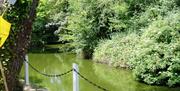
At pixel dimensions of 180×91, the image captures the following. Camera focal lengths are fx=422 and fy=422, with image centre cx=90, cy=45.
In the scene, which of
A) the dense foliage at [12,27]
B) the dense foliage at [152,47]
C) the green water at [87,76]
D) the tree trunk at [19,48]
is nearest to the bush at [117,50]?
the dense foliage at [152,47]

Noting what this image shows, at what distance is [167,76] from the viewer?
12422mm

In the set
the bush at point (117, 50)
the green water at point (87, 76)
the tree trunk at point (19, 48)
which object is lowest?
the green water at point (87, 76)

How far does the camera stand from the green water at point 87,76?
12758 millimetres

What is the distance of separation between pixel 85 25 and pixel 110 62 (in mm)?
3297

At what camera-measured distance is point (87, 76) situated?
14914mm

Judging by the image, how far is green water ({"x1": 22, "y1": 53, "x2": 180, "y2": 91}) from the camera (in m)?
12.8

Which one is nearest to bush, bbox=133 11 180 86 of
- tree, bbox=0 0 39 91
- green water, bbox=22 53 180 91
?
green water, bbox=22 53 180 91

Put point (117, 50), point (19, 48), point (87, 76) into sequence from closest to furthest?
point (19, 48)
point (87, 76)
point (117, 50)

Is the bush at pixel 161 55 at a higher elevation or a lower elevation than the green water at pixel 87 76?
higher

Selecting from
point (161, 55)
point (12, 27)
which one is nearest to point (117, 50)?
point (161, 55)

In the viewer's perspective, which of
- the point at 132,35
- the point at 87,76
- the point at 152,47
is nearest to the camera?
the point at 152,47

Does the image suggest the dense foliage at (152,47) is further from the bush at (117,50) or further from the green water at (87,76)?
the green water at (87,76)

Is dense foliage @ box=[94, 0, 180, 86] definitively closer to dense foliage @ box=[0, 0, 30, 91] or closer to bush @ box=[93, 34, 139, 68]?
bush @ box=[93, 34, 139, 68]

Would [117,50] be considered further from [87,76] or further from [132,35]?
[87,76]
